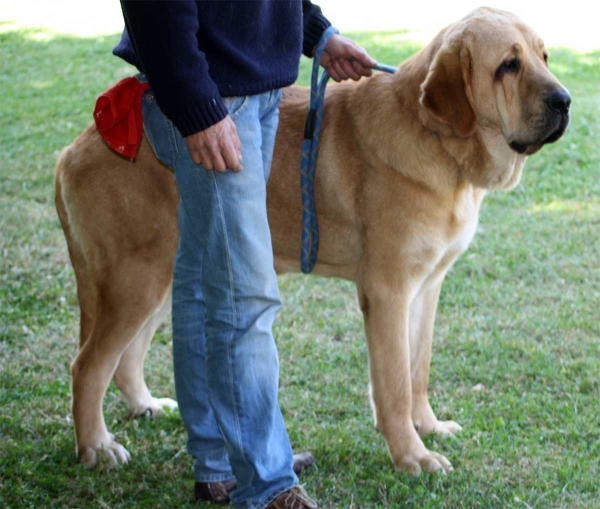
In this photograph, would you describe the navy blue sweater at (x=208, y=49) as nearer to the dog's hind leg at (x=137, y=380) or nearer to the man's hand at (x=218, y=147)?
the man's hand at (x=218, y=147)

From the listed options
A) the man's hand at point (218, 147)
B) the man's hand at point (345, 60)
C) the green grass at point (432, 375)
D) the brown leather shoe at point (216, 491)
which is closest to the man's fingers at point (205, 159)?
the man's hand at point (218, 147)

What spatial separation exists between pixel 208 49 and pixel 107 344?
60.3 inches

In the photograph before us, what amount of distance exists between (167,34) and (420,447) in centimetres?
208

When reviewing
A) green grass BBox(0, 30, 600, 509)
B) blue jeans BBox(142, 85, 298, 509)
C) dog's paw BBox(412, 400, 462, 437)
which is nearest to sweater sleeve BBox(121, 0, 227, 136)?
blue jeans BBox(142, 85, 298, 509)

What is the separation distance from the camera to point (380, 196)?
11.7 ft

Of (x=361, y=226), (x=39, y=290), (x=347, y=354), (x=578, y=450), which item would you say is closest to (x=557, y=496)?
(x=578, y=450)

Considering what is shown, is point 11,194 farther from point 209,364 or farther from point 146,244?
point 209,364

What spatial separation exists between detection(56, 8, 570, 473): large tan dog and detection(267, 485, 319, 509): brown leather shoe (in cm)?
74

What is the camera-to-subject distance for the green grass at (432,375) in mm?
3400

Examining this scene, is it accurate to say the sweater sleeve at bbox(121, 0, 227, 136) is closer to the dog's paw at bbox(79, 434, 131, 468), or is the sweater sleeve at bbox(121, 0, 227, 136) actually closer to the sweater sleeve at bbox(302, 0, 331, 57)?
the sweater sleeve at bbox(302, 0, 331, 57)

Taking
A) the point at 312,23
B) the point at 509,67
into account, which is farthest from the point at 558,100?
the point at 312,23

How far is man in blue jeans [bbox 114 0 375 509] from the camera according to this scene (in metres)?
2.45

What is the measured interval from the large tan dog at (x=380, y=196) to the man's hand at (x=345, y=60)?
0.12 meters

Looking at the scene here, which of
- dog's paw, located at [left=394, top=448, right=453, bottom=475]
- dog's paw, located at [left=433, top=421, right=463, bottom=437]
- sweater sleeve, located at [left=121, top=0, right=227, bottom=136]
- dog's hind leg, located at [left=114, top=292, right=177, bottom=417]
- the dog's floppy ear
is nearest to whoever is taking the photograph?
sweater sleeve, located at [left=121, top=0, right=227, bottom=136]
